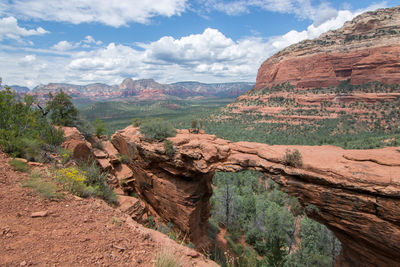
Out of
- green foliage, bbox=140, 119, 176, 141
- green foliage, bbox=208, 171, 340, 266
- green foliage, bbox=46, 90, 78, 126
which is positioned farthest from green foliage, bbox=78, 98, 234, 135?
green foliage, bbox=140, 119, 176, 141

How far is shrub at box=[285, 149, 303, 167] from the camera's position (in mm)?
8324

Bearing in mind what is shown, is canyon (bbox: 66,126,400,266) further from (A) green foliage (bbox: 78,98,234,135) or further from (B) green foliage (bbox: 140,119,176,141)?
(A) green foliage (bbox: 78,98,234,135)

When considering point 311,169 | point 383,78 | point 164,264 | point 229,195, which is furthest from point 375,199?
point 383,78

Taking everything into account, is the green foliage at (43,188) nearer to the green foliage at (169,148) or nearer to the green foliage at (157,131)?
the green foliage at (169,148)

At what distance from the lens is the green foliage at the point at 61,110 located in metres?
12.6

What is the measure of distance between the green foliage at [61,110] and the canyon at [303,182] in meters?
3.97

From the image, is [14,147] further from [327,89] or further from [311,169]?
[327,89]

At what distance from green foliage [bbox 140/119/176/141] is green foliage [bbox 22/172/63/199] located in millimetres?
7473

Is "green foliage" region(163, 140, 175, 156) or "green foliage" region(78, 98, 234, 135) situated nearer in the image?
"green foliage" region(163, 140, 175, 156)

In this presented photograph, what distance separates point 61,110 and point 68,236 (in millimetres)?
12677

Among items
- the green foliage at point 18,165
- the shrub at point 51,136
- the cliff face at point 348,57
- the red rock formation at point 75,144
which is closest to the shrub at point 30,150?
the green foliage at point 18,165

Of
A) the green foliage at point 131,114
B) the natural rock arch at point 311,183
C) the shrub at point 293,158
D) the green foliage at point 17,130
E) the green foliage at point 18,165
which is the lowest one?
the green foliage at point 131,114

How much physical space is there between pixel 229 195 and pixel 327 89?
60.9m

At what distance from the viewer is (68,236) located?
336cm
